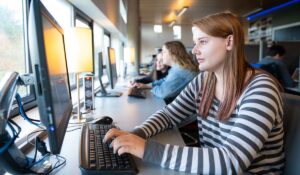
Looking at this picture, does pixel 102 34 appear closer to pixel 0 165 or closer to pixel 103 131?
pixel 103 131

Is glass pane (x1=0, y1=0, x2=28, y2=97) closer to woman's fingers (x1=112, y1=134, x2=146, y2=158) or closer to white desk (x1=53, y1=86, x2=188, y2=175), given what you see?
white desk (x1=53, y1=86, x2=188, y2=175)

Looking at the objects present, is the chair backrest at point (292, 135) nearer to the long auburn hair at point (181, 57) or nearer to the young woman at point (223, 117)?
the young woman at point (223, 117)

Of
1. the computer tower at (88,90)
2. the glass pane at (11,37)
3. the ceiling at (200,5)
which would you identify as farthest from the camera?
the ceiling at (200,5)

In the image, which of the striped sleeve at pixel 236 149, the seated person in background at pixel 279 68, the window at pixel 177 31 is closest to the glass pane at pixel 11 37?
the striped sleeve at pixel 236 149

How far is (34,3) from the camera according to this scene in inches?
24.1

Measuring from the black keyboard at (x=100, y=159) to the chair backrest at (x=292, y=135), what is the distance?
0.59 metres

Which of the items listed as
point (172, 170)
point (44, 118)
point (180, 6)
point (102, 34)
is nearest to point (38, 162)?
point (44, 118)

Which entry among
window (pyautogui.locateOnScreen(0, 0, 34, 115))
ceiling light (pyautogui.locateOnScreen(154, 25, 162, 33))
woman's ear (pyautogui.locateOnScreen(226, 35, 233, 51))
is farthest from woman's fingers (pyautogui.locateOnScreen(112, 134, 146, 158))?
ceiling light (pyautogui.locateOnScreen(154, 25, 162, 33))

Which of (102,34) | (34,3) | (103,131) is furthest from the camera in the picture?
(102,34)

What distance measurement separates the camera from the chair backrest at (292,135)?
991mm

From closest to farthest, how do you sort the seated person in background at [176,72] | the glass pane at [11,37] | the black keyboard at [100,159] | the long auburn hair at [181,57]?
the black keyboard at [100,159] → the glass pane at [11,37] → the seated person in background at [176,72] → the long auburn hair at [181,57]

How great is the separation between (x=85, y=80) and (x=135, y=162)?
34.7 inches

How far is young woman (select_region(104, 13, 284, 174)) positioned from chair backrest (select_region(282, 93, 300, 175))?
0.03m

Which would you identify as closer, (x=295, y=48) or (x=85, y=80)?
(x=85, y=80)
